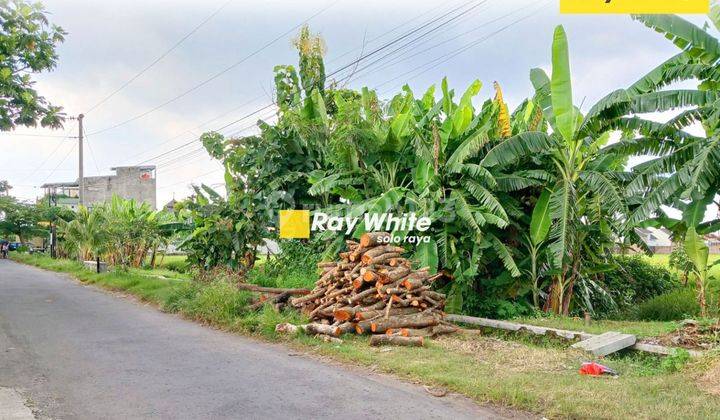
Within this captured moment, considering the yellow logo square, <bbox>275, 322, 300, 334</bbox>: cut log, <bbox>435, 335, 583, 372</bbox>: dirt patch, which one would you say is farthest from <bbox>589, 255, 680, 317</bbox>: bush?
the yellow logo square

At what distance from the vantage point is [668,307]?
12641 mm

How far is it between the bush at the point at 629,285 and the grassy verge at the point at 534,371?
8.08ft

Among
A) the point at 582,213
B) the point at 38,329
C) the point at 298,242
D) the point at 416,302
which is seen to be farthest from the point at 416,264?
the point at 38,329

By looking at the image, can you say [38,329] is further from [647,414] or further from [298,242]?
[647,414]

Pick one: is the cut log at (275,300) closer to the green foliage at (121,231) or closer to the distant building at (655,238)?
the distant building at (655,238)

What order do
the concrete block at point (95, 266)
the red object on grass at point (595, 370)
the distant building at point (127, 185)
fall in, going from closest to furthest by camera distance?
the red object on grass at point (595, 370) < the concrete block at point (95, 266) < the distant building at point (127, 185)

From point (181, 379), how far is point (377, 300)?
3.70 meters

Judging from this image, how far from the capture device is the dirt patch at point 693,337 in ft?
24.3

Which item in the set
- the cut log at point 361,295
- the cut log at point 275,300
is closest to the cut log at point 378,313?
the cut log at point 361,295

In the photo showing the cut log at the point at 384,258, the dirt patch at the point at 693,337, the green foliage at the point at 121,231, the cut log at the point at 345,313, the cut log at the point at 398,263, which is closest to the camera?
the dirt patch at the point at 693,337

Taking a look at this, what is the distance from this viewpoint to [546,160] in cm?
1155

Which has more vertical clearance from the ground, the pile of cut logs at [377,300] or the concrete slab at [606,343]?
the pile of cut logs at [377,300]

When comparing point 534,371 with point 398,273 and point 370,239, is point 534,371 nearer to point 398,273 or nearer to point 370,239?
point 398,273

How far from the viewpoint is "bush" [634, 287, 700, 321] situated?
40.4ft
